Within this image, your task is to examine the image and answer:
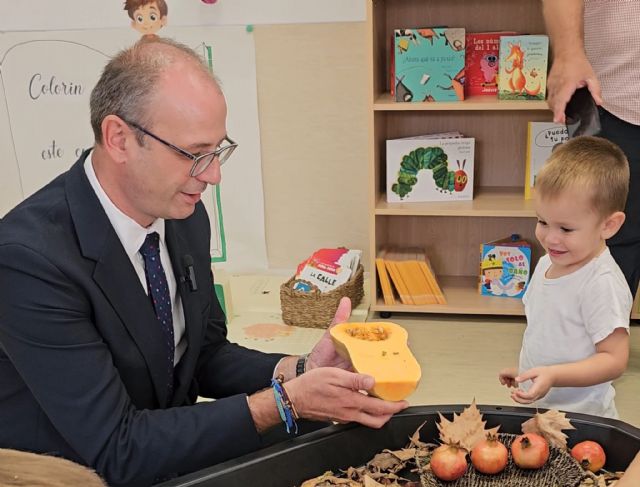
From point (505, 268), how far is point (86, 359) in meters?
1.84

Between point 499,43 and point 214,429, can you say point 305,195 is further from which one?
point 214,429

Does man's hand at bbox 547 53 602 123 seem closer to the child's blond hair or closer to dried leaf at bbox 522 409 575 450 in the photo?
the child's blond hair

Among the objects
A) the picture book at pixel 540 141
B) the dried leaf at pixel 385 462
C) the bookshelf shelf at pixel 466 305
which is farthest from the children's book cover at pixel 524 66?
the dried leaf at pixel 385 462

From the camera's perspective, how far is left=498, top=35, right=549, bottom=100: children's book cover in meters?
2.33

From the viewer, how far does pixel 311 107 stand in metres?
2.81

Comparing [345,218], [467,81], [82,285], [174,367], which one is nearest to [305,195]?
[345,218]

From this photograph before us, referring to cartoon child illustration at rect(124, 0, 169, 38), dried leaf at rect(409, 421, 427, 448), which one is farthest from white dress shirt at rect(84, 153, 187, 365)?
cartoon child illustration at rect(124, 0, 169, 38)

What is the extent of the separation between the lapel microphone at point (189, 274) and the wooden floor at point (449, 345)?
0.96m

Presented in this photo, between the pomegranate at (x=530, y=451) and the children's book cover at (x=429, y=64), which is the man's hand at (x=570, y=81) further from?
the pomegranate at (x=530, y=451)

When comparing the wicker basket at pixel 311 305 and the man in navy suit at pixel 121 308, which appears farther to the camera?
the wicker basket at pixel 311 305

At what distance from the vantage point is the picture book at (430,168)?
2525 millimetres

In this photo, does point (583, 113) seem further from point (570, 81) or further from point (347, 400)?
point (347, 400)

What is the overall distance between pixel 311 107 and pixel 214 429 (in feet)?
6.16

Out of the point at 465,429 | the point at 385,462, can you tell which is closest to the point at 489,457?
the point at 465,429
